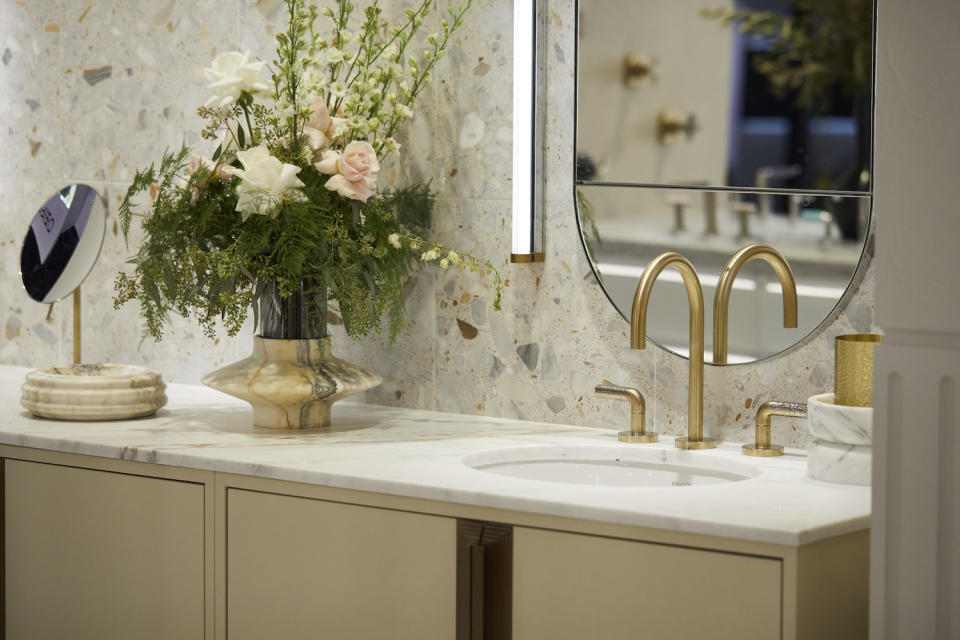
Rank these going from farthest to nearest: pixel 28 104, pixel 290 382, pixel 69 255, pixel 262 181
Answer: pixel 28 104, pixel 69 255, pixel 290 382, pixel 262 181

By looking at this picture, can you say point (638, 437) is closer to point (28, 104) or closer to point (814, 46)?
point (814, 46)

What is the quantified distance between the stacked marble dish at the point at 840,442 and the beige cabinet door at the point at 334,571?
0.54 metres

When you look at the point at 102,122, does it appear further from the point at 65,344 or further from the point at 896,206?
the point at 896,206

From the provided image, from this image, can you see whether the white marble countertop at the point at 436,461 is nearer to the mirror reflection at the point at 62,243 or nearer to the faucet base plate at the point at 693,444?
the faucet base plate at the point at 693,444

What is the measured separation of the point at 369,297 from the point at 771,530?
2.77 feet

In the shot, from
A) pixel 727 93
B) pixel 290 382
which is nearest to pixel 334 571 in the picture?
pixel 290 382

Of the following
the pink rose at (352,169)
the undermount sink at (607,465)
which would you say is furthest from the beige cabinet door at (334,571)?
the pink rose at (352,169)

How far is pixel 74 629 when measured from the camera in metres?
2.11

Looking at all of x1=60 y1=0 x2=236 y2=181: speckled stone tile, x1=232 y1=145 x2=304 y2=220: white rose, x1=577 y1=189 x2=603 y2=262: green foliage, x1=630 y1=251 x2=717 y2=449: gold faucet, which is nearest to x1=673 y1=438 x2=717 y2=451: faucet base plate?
x1=630 y1=251 x2=717 y2=449: gold faucet

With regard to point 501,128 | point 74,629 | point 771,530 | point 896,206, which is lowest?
point 74,629

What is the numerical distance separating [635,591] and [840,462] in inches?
14.8

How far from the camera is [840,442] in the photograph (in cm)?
179

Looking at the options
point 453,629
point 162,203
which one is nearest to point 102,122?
point 162,203

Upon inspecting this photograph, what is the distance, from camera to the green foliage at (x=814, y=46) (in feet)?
6.17
